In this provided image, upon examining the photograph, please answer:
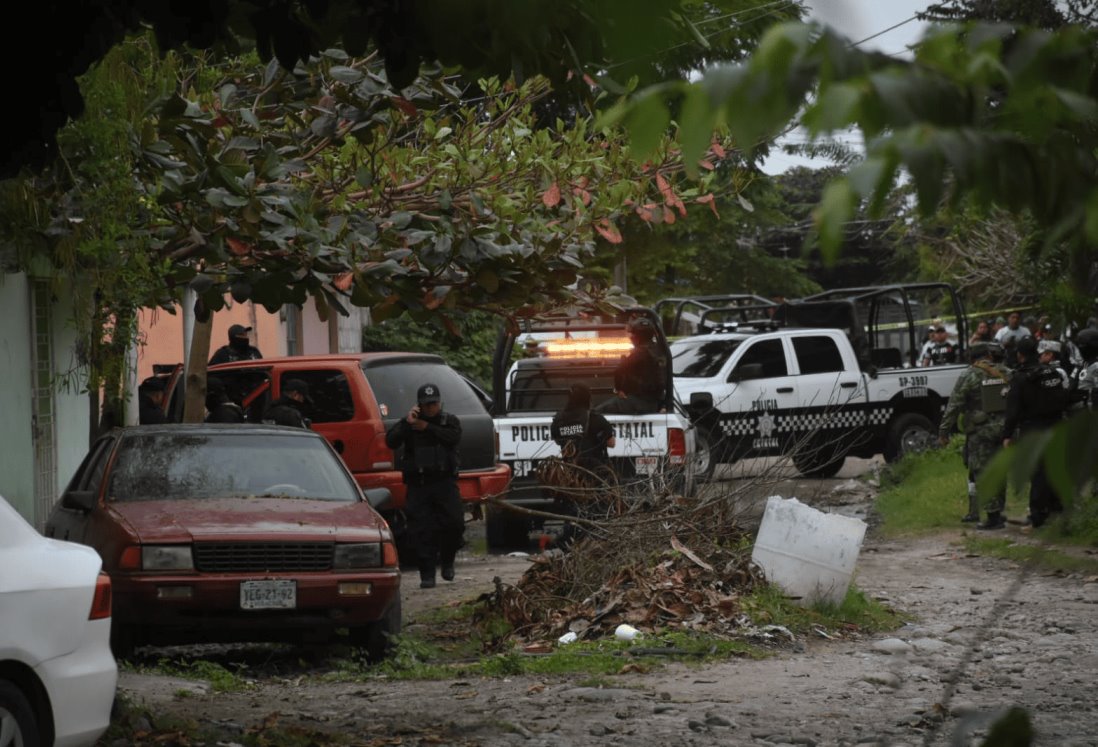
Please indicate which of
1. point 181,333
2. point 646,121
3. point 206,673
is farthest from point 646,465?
point 646,121

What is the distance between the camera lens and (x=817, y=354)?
2225 centimetres

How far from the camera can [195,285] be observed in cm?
943

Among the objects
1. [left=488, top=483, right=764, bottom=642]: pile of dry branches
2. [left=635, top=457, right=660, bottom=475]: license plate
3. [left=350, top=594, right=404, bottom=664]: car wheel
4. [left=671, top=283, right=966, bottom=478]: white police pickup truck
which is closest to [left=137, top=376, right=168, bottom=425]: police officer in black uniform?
[left=635, top=457, right=660, bottom=475]: license plate

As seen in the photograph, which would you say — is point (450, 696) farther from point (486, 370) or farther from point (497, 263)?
point (486, 370)

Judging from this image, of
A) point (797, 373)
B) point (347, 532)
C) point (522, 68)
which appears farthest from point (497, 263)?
point (797, 373)

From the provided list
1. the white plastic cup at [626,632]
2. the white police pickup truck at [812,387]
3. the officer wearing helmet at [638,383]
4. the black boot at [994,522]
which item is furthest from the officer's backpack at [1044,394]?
the white plastic cup at [626,632]

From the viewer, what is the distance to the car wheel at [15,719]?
5.62 meters

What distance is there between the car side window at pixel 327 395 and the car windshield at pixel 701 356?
6.98 meters

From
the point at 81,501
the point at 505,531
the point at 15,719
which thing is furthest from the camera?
the point at 505,531

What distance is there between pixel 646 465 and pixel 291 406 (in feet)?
12.5

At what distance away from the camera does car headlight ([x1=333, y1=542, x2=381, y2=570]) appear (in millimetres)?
9758

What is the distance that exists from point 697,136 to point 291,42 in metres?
3.73

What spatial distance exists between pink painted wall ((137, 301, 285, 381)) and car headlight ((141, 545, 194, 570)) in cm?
661

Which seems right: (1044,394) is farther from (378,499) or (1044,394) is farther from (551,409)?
(378,499)
